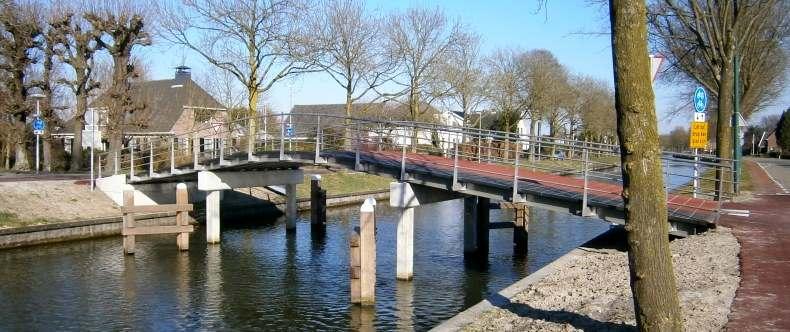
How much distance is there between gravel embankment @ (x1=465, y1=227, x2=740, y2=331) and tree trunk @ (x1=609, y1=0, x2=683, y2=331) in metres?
1.47

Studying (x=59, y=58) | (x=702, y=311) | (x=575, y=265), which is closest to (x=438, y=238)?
(x=575, y=265)

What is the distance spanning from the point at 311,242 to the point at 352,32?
58.1ft

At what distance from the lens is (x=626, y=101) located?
593 cm

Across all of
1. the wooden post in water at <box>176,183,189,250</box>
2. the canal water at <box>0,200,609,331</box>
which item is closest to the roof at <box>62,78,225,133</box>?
the wooden post in water at <box>176,183,189,250</box>

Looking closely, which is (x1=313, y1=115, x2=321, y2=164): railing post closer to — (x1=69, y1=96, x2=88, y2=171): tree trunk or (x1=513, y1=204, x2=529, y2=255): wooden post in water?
(x1=513, y1=204, x2=529, y2=255): wooden post in water

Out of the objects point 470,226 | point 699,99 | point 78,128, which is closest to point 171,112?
point 78,128

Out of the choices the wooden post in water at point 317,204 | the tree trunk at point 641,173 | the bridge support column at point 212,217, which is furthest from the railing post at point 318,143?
the tree trunk at point 641,173

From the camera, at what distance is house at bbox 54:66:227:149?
129ft

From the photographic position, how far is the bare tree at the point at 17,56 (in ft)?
100

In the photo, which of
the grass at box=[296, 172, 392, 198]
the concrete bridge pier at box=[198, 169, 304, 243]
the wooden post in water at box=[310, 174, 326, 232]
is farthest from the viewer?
the grass at box=[296, 172, 392, 198]

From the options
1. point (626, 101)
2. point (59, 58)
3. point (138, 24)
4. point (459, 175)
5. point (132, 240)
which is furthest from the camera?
point (59, 58)

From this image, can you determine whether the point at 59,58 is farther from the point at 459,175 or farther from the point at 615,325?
the point at 615,325

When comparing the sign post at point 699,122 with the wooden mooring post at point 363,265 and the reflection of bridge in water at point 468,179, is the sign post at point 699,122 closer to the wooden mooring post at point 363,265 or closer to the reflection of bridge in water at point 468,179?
the reflection of bridge in water at point 468,179

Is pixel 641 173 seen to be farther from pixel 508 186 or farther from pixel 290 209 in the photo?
pixel 290 209
